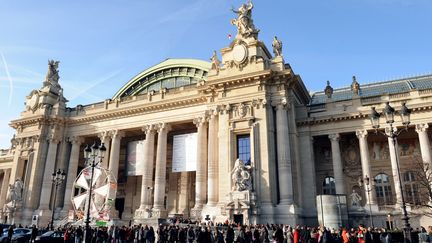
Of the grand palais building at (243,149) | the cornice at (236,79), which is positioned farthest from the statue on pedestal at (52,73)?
the cornice at (236,79)

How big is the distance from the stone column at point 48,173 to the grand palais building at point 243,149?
120 millimetres

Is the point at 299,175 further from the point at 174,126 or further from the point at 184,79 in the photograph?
the point at 184,79

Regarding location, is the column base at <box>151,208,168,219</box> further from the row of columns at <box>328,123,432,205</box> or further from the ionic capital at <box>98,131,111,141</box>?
the row of columns at <box>328,123,432,205</box>

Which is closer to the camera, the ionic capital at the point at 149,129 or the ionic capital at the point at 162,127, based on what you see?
the ionic capital at the point at 162,127

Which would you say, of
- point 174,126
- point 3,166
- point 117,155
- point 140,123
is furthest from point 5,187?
point 174,126

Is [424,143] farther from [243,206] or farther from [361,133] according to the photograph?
[243,206]

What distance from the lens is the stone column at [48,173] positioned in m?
40.9

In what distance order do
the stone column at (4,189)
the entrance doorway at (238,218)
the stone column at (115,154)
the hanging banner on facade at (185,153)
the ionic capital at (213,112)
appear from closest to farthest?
1. the entrance doorway at (238,218)
2. the ionic capital at (213,112)
3. the hanging banner on facade at (185,153)
4. the stone column at (115,154)
5. the stone column at (4,189)

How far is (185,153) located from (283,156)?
38.0 ft

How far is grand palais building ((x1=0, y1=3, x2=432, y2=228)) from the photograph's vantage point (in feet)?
98.9

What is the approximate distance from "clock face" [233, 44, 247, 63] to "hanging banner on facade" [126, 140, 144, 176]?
15068 mm

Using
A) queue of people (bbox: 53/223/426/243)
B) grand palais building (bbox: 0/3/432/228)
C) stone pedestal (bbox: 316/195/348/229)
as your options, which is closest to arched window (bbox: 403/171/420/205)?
grand palais building (bbox: 0/3/432/228)

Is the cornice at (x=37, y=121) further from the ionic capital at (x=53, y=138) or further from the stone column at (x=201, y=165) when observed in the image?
the stone column at (x=201, y=165)

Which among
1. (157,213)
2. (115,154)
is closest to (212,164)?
(157,213)
